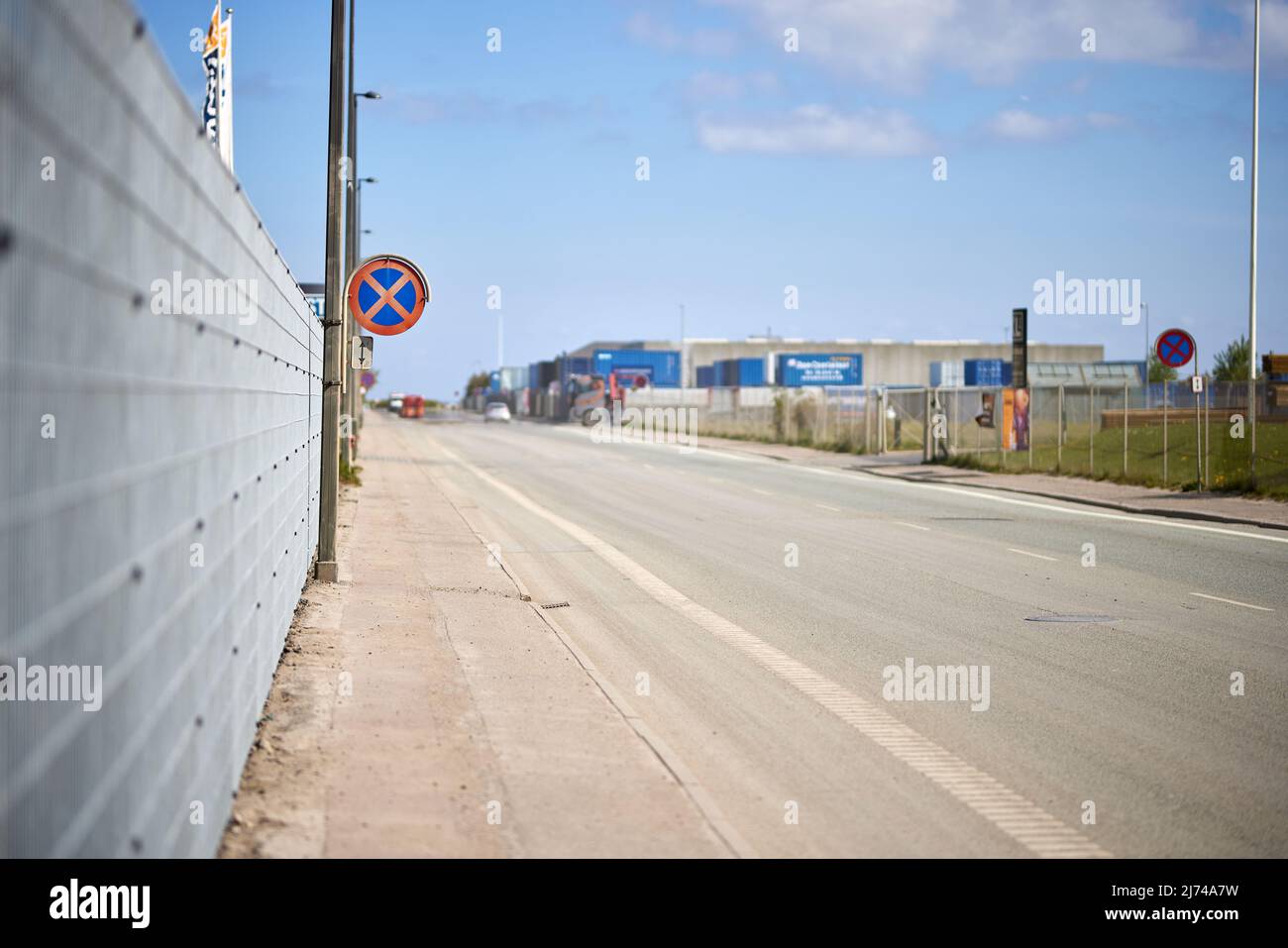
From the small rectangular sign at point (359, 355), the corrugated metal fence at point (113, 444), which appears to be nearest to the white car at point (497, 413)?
the small rectangular sign at point (359, 355)

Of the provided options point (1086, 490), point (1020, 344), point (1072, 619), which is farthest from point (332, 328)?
point (1020, 344)

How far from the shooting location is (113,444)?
3475 millimetres

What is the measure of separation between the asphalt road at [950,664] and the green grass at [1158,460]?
6.99 m

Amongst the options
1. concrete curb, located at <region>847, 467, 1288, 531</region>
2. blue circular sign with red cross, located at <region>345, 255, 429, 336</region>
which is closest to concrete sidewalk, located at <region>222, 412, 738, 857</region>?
blue circular sign with red cross, located at <region>345, 255, 429, 336</region>

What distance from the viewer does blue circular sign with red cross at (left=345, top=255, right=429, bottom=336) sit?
14.0 metres

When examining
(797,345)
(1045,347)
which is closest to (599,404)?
(797,345)

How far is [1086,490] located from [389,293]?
19.0m

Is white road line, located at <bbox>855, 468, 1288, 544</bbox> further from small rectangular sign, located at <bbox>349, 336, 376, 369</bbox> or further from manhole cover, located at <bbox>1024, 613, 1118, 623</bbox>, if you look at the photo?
small rectangular sign, located at <bbox>349, 336, 376, 369</bbox>

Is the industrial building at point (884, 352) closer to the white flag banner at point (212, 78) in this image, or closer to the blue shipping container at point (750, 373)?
the blue shipping container at point (750, 373)

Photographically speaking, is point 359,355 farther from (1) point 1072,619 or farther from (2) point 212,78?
(1) point 1072,619

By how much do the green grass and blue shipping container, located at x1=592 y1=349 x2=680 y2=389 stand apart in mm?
61300

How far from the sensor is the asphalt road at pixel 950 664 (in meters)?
6.33

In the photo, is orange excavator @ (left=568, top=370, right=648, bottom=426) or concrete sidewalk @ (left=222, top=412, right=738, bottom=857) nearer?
concrete sidewalk @ (left=222, top=412, right=738, bottom=857)
